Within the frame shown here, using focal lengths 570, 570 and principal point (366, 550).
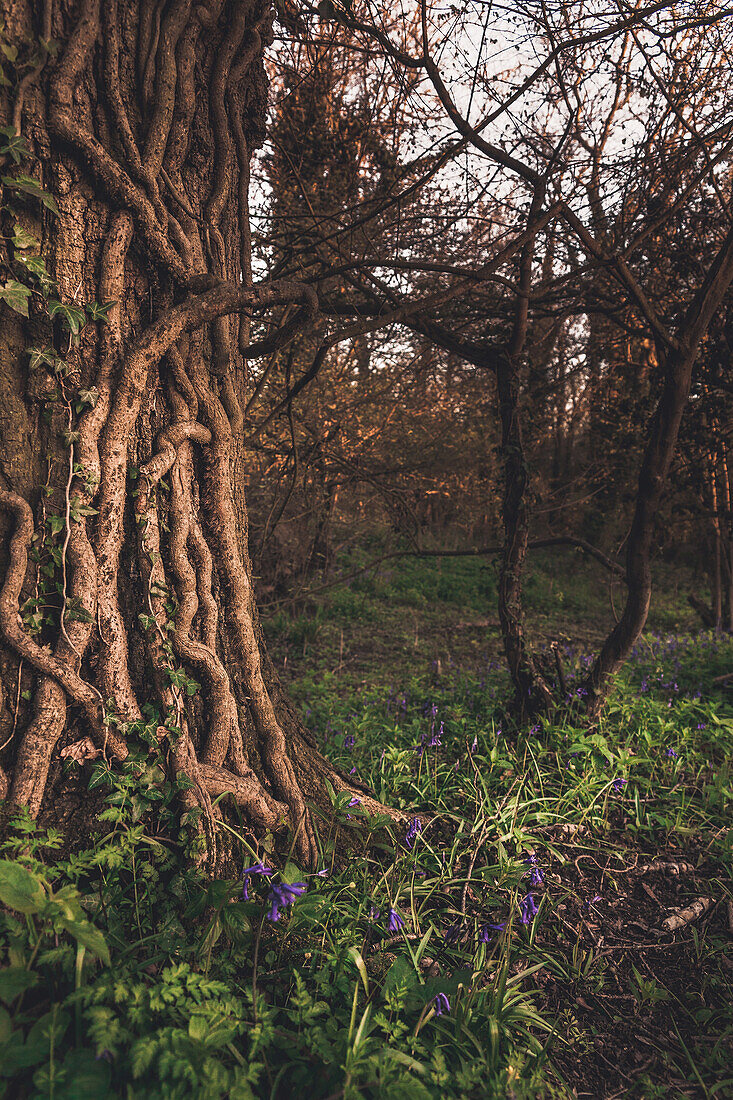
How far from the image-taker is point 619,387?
774 cm

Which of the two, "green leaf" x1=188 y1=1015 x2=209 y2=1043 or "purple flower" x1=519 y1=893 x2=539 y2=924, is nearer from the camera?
"green leaf" x1=188 y1=1015 x2=209 y2=1043

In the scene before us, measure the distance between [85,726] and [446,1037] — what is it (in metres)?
1.22

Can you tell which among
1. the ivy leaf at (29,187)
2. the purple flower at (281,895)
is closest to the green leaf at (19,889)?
the purple flower at (281,895)

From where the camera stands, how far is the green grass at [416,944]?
1.13m

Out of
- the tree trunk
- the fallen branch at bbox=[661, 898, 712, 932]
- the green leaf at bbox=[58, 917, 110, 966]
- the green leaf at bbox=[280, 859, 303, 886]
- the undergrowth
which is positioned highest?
the tree trunk

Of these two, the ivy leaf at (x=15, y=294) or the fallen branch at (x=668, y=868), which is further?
the fallen branch at (x=668, y=868)

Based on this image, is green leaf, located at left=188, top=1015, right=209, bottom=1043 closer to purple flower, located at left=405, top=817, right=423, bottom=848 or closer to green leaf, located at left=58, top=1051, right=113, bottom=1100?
green leaf, located at left=58, top=1051, right=113, bottom=1100

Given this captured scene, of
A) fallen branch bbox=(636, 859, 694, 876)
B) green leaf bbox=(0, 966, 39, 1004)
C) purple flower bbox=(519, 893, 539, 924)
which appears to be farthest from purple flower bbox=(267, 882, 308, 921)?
fallen branch bbox=(636, 859, 694, 876)

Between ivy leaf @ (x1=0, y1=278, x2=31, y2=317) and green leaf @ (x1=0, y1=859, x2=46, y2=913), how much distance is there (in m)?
1.28

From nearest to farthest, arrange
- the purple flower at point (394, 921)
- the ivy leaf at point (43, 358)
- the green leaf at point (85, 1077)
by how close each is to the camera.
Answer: the green leaf at point (85, 1077) < the ivy leaf at point (43, 358) < the purple flower at point (394, 921)

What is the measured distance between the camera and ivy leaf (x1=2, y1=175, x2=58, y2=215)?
1389mm

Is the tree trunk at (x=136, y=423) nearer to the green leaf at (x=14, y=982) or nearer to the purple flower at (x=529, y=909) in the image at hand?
the green leaf at (x=14, y=982)

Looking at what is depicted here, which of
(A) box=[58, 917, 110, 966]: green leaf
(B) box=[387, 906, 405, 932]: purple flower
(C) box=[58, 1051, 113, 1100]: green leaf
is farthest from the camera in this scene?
(B) box=[387, 906, 405, 932]: purple flower

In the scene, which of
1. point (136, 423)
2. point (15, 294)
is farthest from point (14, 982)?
point (15, 294)
